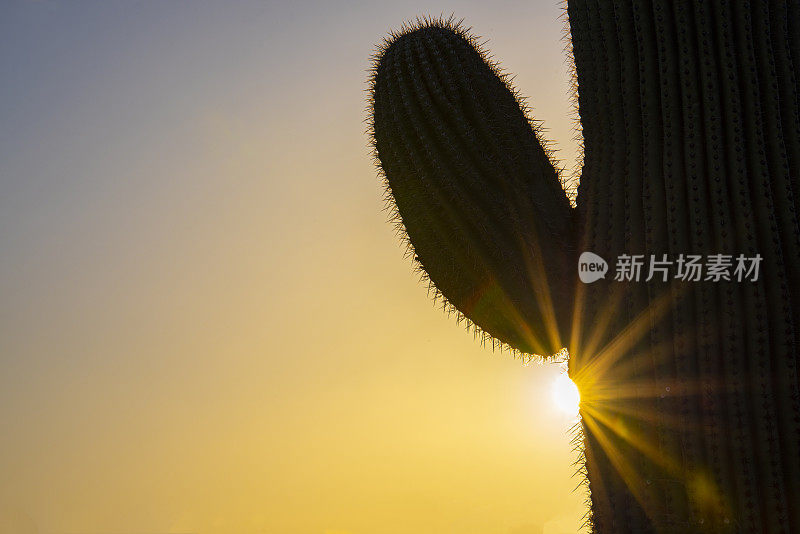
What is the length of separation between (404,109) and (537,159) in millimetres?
819

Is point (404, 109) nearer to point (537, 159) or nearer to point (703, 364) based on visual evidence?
point (537, 159)

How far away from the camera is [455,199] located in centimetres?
438

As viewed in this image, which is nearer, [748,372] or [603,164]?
[748,372]

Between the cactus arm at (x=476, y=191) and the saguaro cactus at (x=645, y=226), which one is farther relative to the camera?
the cactus arm at (x=476, y=191)

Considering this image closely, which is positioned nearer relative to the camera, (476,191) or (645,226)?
(645,226)

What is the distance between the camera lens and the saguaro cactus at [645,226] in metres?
3.57

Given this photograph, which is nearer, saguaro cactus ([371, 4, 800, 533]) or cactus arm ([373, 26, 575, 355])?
saguaro cactus ([371, 4, 800, 533])

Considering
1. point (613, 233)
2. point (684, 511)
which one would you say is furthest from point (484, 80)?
point (684, 511)

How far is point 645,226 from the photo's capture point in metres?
3.86

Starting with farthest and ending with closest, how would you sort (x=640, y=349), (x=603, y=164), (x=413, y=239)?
(x=413, y=239) < (x=603, y=164) < (x=640, y=349)

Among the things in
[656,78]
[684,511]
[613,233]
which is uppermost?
[656,78]

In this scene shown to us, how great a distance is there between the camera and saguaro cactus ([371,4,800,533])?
11.7ft

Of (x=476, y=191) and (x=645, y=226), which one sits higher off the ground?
(x=476, y=191)

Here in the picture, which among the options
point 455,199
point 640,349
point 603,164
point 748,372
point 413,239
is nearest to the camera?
point 748,372
